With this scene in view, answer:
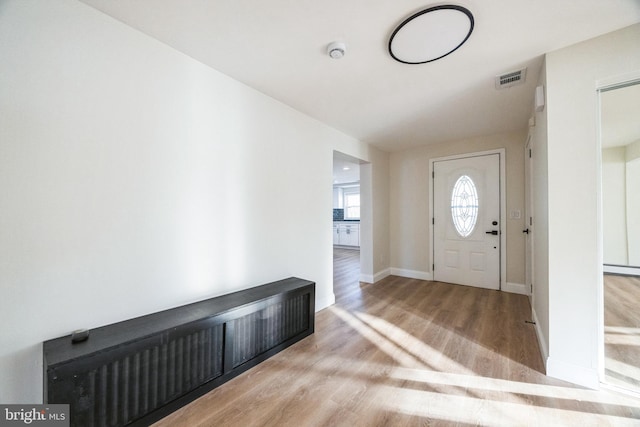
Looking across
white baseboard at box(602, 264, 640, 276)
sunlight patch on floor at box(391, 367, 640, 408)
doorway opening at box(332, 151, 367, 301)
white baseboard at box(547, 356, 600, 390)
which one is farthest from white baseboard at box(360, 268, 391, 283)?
→ white baseboard at box(602, 264, 640, 276)

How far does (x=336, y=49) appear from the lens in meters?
1.74

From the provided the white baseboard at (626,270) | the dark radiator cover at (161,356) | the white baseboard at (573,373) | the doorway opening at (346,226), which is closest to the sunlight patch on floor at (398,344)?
the white baseboard at (573,373)

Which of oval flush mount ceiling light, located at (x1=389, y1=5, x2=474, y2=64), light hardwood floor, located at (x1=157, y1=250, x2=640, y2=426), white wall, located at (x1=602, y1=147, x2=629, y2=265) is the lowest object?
light hardwood floor, located at (x1=157, y1=250, x2=640, y2=426)

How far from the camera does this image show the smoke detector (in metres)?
1.71

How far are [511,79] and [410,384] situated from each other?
2640 millimetres

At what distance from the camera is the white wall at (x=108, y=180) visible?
47.1 inches

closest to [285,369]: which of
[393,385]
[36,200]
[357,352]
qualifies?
[357,352]

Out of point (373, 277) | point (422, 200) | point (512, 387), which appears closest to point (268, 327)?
point (512, 387)

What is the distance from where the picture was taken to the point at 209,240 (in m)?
1.97

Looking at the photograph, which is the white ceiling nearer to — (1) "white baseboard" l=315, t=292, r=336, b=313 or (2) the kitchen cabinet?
(1) "white baseboard" l=315, t=292, r=336, b=313

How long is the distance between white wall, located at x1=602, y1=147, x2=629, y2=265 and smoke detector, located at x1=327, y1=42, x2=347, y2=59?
1939 millimetres

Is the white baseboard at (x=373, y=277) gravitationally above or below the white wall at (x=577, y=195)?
below

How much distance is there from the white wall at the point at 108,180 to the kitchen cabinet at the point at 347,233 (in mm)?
6031

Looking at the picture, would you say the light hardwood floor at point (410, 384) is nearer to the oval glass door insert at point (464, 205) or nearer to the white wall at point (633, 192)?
the white wall at point (633, 192)
